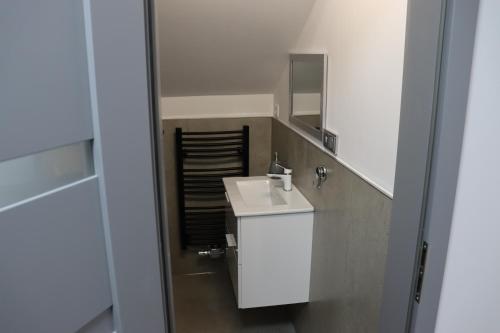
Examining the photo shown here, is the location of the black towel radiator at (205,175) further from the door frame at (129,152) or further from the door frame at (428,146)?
the door frame at (129,152)

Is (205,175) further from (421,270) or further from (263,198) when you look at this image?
(421,270)

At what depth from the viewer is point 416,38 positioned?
99 centimetres

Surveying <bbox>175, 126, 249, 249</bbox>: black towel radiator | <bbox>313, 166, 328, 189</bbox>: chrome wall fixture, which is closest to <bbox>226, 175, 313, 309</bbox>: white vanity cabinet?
<bbox>313, 166, 328, 189</bbox>: chrome wall fixture

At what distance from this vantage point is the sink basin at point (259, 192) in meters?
2.72

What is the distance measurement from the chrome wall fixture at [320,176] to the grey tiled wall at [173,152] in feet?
3.89

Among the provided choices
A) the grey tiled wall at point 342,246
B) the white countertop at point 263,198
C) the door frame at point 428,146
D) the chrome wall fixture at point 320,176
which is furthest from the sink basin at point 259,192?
the door frame at point 428,146

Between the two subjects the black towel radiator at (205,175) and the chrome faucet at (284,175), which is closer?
the chrome faucet at (284,175)

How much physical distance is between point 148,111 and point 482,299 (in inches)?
41.5

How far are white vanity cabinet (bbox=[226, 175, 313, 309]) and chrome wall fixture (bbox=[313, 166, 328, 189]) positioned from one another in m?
0.21

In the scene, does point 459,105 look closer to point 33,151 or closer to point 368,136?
point 368,136

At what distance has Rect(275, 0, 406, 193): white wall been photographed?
1.41m

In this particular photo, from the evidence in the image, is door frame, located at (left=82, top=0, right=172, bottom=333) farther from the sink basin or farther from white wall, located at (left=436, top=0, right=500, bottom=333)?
the sink basin

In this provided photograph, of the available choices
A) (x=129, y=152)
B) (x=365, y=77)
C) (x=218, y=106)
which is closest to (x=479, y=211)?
(x=365, y=77)

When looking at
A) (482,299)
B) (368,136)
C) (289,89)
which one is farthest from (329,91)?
(482,299)
